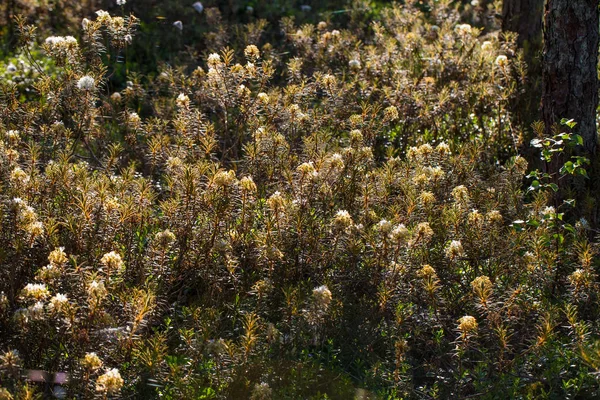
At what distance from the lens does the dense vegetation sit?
338 cm

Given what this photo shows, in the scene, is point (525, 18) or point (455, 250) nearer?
point (455, 250)

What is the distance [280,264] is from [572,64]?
7.99 feet

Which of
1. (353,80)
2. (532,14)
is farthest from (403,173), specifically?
(532,14)

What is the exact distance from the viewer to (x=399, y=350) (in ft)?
11.2

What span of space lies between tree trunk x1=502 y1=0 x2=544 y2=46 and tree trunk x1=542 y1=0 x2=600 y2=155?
1788mm

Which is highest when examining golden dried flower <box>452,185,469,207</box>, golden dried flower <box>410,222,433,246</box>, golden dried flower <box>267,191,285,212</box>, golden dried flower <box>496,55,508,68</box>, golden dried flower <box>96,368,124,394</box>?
golden dried flower <box>496,55,508,68</box>

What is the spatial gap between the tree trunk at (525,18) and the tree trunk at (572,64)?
1788 millimetres

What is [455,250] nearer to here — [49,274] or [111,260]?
[111,260]

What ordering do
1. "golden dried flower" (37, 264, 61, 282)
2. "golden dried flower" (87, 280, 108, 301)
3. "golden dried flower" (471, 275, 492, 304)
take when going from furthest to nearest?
"golden dried flower" (471, 275, 492, 304), "golden dried flower" (37, 264, 61, 282), "golden dried flower" (87, 280, 108, 301)

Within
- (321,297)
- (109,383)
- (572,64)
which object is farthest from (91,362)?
(572,64)

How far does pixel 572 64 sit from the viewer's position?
5051 millimetres

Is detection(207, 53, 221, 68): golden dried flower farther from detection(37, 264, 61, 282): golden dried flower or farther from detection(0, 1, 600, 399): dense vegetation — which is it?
detection(37, 264, 61, 282): golden dried flower

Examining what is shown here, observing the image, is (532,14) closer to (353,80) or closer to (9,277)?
(353,80)

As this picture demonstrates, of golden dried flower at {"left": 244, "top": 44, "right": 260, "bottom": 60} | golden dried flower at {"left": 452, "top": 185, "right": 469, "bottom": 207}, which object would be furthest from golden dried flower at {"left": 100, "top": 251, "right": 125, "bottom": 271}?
golden dried flower at {"left": 244, "top": 44, "right": 260, "bottom": 60}
